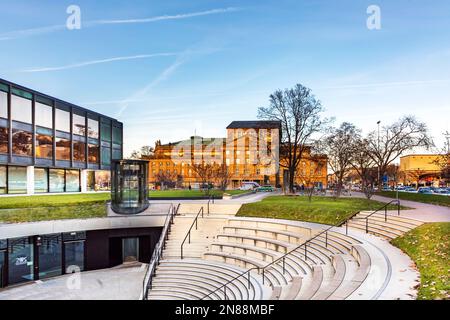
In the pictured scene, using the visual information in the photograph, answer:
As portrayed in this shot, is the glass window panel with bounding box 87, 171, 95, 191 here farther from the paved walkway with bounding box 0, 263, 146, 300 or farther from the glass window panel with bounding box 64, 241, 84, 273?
the paved walkway with bounding box 0, 263, 146, 300

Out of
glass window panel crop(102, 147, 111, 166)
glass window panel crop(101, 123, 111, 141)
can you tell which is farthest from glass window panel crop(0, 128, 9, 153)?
glass window panel crop(102, 147, 111, 166)

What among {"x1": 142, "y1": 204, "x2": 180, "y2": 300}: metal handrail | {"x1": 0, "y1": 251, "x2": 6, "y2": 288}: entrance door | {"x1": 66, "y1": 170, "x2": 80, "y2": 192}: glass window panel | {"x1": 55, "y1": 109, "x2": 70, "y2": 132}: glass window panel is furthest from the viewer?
{"x1": 66, "y1": 170, "x2": 80, "y2": 192}: glass window panel

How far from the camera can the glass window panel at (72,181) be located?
38.9 m

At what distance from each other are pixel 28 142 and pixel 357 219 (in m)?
31.5

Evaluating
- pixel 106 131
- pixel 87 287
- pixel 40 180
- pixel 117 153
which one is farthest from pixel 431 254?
pixel 117 153

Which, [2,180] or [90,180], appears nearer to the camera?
[2,180]

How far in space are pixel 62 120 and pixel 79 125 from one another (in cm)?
280

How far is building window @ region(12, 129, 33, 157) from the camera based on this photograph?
30.2m

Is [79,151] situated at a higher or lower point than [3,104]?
lower

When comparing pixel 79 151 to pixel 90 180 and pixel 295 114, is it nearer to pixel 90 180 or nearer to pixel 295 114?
pixel 90 180

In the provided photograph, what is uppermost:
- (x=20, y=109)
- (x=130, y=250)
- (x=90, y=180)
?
(x=20, y=109)

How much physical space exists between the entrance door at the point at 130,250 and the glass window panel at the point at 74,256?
2738mm

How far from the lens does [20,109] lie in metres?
30.6

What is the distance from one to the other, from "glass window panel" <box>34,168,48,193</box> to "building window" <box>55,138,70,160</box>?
7.24 feet
